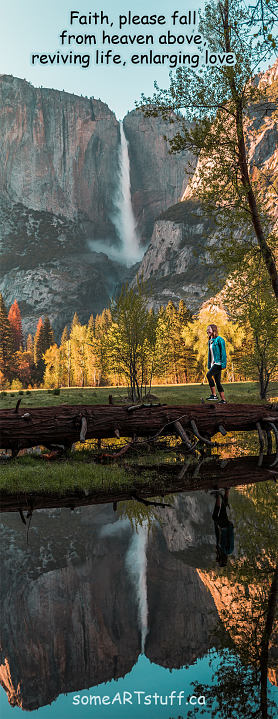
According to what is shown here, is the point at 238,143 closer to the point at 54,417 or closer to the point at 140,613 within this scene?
the point at 54,417

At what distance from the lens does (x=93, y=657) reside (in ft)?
11.5

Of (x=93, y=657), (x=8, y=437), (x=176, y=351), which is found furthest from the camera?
(x=176, y=351)

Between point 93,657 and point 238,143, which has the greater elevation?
point 238,143

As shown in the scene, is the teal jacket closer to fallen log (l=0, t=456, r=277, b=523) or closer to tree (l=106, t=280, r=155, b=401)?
fallen log (l=0, t=456, r=277, b=523)

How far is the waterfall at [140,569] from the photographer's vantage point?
395 cm

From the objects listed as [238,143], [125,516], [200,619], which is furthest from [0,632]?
[238,143]

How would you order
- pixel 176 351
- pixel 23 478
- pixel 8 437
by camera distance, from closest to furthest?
pixel 23 478 → pixel 8 437 → pixel 176 351

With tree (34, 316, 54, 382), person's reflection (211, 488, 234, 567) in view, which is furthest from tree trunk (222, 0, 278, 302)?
→ tree (34, 316, 54, 382)

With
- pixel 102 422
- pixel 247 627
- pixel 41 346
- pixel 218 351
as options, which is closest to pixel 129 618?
pixel 247 627

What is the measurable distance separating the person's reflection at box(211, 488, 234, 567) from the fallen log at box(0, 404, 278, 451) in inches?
194

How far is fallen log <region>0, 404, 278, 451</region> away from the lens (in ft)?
38.5

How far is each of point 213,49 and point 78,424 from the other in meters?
14.5

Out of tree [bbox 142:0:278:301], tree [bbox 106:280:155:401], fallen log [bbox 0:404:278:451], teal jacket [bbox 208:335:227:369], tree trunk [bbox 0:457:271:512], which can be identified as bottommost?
tree trunk [bbox 0:457:271:512]

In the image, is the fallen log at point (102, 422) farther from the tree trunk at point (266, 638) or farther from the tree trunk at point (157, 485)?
the tree trunk at point (266, 638)
